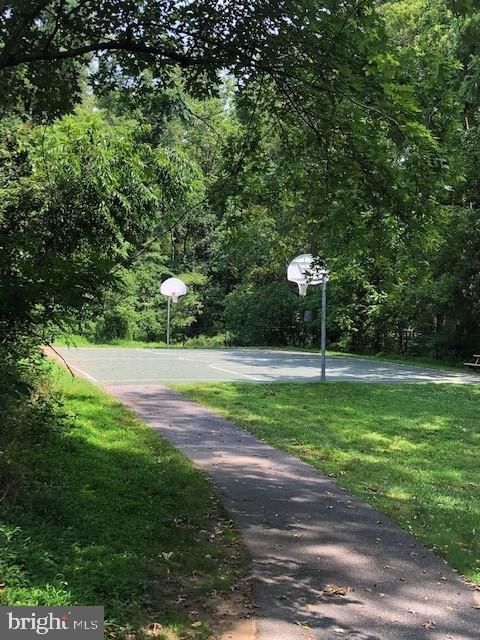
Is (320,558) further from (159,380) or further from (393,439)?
(159,380)

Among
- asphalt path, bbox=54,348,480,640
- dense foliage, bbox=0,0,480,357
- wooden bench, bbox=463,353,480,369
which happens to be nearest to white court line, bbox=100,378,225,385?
dense foliage, bbox=0,0,480,357

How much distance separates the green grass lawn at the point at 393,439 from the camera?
5.60 meters

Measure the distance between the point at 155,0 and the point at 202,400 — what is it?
7.95m

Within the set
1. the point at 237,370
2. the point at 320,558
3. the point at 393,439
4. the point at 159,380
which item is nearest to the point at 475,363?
the point at 237,370

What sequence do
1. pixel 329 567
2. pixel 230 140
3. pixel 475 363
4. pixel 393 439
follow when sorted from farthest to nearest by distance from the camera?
pixel 475 363 → pixel 393 439 → pixel 230 140 → pixel 329 567

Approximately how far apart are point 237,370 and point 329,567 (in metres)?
14.0

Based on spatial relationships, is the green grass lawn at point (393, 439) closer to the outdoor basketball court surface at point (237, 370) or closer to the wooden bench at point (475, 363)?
the outdoor basketball court surface at point (237, 370)

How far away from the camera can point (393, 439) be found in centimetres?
926

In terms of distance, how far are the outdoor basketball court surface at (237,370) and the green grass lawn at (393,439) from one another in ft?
5.25

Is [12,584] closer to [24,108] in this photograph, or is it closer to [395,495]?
[395,495]

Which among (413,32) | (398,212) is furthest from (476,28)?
(413,32)

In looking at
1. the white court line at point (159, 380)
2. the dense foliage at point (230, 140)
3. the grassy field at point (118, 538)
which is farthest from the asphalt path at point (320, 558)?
the white court line at point (159, 380)

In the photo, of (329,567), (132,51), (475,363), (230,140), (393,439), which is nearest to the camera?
(329,567)

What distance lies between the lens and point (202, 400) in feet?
39.2
